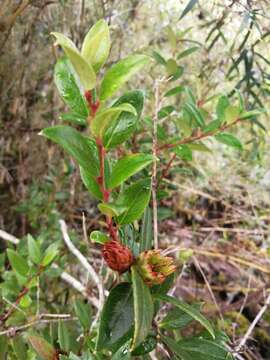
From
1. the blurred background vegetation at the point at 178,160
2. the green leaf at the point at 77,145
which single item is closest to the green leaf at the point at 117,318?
the green leaf at the point at 77,145

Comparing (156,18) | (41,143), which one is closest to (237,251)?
(41,143)

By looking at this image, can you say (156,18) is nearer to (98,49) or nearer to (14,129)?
(14,129)

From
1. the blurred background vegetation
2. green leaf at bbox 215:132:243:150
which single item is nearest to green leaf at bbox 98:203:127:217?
green leaf at bbox 215:132:243:150

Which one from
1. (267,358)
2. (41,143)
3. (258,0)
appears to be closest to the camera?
(258,0)

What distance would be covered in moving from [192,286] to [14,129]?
2.76ft

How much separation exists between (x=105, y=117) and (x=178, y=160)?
44.0 inches

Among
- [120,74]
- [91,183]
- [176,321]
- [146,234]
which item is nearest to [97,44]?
[120,74]

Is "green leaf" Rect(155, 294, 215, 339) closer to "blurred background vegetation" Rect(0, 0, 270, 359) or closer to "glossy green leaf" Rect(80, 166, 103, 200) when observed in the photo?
→ "glossy green leaf" Rect(80, 166, 103, 200)

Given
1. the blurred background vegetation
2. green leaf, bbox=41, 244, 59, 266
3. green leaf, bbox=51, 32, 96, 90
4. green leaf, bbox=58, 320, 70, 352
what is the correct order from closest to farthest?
green leaf, bbox=51, 32, 96, 90
green leaf, bbox=58, 320, 70, 352
green leaf, bbox=41, 244, 59, 266
the blurred background vegetation

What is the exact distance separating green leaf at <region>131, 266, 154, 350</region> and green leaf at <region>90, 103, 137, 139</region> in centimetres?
16

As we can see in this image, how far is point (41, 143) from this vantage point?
5.02ft

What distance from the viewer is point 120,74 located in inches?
18.1

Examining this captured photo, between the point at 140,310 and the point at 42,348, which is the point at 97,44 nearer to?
the point at 140,310

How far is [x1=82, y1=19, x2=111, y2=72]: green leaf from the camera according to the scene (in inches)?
17.5
